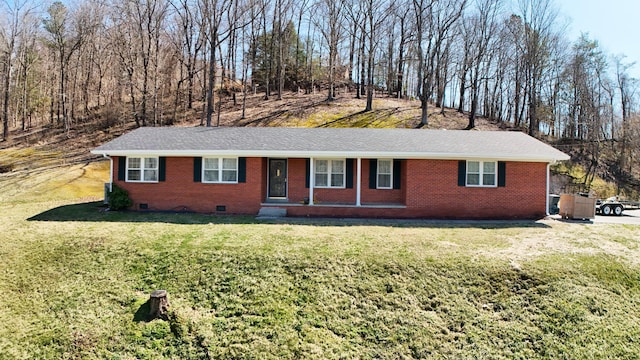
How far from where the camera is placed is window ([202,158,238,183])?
1434 cm

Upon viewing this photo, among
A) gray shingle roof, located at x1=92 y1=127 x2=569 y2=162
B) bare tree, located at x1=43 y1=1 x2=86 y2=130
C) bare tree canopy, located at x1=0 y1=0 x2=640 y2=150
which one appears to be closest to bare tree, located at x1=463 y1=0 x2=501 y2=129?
bare tree canopy, located at x1=0 y1=0 x2=640 y2=150

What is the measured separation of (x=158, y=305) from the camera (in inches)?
283

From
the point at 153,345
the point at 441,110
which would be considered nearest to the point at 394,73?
the point at 441,110

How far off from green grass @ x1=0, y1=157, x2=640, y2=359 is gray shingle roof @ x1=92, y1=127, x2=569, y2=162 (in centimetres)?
368

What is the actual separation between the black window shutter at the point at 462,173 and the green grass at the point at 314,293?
3392 millimetres

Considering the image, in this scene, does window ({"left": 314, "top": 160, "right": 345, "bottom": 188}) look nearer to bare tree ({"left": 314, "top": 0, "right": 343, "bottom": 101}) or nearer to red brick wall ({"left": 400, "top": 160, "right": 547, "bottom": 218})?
red brick wall ({"left": 400, "top": 160, "right": 547, "bottom": 218})

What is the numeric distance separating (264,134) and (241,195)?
3.50 meters

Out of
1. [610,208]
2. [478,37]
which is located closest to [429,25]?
[478,37]

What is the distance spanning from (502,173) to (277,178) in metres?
9.16

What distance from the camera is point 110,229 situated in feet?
37.0

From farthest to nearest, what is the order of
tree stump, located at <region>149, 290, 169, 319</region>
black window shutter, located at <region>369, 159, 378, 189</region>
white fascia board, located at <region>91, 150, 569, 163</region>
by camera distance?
black window shutter, located at <region>369, 159, 378, 189</region>
white fascia board, located at <region>91, 150, 569, 163</region>
tree stump, located at <region>149, 290, 169, 319</region>

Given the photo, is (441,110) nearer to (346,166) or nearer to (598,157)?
(598,157)

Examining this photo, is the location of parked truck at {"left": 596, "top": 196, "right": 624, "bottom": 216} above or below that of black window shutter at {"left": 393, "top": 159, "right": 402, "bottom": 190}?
below

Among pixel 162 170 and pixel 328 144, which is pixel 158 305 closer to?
pixel 162 170
